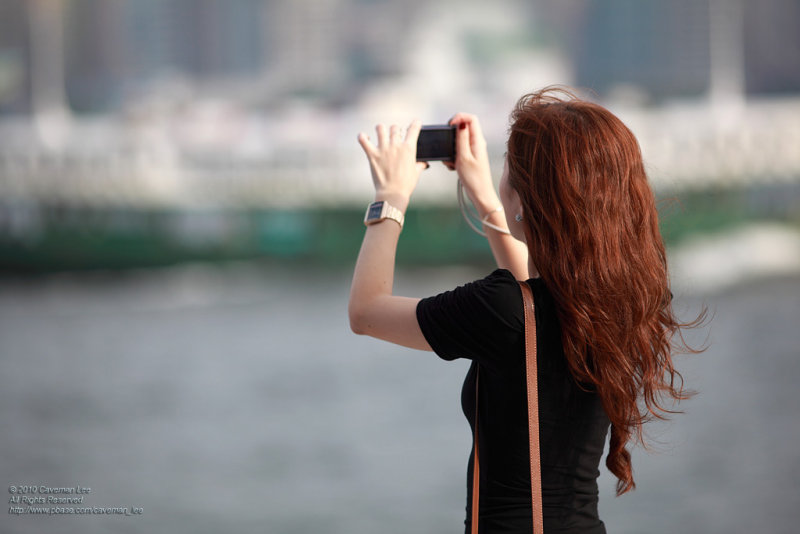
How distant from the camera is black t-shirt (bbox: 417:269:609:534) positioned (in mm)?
946

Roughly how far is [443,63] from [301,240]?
4.86 metres

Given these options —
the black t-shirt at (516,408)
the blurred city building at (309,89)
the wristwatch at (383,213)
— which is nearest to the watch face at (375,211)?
the wristwatch at (383,213)

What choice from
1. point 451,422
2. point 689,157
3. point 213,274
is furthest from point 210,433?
point 689,157

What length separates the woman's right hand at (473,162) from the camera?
1.18m

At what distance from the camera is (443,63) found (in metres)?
15.5

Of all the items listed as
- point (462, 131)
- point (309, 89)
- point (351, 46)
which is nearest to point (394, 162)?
point (462, 131)

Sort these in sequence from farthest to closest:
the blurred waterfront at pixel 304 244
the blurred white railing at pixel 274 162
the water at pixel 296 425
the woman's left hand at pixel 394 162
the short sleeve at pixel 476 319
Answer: the blurred white railing at pixel 274 162
the blurred waterfront at pixel 304 244
the water at pixel 296 425
the woman's left hand at pixel 394 162
the short sleeve at pixel 476 319

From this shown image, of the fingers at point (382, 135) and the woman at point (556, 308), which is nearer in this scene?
the woman at point (556, 308)

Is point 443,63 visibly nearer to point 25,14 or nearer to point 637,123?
point 637,123

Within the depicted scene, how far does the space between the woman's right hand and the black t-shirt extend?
9.8 inches

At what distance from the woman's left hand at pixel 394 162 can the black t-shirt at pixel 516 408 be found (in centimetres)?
16

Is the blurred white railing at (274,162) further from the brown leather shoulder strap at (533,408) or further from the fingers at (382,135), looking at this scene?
the brown leather shoulder strap at (533,408)

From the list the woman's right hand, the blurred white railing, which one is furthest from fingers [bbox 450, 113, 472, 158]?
the blurred white railing

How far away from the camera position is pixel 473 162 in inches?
47.0
